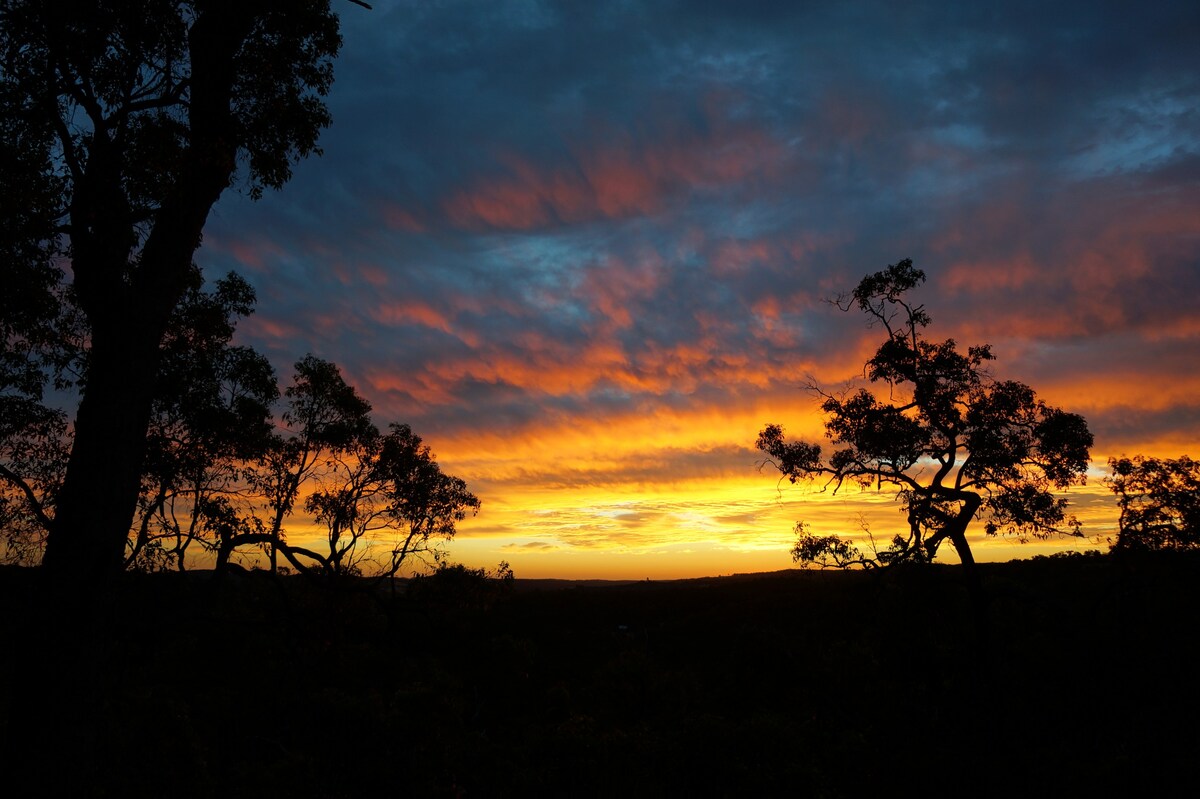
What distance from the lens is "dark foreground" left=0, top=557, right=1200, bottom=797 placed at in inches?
A: 508

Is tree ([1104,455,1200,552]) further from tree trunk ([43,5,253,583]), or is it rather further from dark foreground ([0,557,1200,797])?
tree trunk ([43,5,253,583])

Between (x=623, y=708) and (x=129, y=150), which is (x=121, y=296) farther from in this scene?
(x=623, y=708)

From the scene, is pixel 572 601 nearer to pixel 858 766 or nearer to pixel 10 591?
pixel 858 766

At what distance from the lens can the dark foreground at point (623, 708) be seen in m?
12.9

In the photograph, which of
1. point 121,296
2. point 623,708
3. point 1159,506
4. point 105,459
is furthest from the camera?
point 623,708

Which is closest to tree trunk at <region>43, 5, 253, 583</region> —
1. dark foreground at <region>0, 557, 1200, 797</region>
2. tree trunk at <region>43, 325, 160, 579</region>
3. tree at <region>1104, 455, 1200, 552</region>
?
tree trunk at <region>43, 325, 160, 579</region>

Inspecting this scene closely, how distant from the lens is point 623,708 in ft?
116

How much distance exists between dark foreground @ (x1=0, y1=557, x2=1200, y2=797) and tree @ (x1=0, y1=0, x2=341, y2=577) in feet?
4.99

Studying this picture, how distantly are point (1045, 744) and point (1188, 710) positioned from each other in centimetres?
401

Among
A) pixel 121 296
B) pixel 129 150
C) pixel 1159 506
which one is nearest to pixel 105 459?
pixel 121 296

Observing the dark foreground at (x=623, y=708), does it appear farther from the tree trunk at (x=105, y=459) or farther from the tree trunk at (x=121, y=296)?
the tree trunk at (x=121, y=296)

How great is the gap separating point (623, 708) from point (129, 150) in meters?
34.0

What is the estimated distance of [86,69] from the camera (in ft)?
29.6

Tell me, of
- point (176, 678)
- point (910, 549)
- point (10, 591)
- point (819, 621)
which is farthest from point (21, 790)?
point (819, 621)
